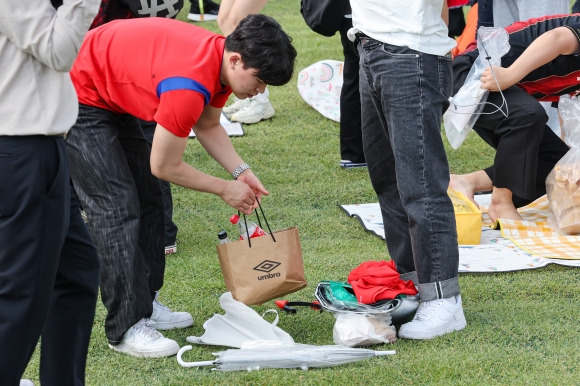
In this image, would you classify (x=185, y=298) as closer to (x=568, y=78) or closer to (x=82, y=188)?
(x=82, y=188)

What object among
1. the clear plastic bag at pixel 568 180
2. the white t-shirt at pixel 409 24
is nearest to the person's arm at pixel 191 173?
the white t-shirt at pixel 409 24

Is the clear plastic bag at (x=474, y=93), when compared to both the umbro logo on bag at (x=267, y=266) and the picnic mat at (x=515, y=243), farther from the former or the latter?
the umbro logo on bag at (x=267, y=266)

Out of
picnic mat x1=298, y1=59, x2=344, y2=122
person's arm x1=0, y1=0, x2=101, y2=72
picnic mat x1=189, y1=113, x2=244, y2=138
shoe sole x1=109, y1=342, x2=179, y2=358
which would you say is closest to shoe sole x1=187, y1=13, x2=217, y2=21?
picnic mat x1=298, y1=59, x2=344, y2=122

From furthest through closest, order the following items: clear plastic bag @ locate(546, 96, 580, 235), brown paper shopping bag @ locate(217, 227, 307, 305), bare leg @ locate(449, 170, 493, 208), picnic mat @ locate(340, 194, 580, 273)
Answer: bare leg @ locate(449, 170, 493, 208) → clear plastic bag @ locate(546, 96, 580, 235) → picnic mat @ locate(340, 194, 580, 273) → brown paper shopping bag @ locate(217, 227, 307, 305)

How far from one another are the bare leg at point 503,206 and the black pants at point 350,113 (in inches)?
41.5

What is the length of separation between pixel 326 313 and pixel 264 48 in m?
1.18

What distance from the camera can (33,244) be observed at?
2201 millimetres

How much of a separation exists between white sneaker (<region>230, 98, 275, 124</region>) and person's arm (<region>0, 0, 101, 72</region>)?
438cm

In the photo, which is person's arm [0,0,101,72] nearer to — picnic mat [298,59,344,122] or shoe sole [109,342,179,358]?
shoe sole [109,342,179,358]

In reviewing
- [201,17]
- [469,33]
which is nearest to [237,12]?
[469,33]

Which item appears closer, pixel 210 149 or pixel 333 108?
pixel 210 149

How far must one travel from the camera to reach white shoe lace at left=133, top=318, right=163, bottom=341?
309 centimetres

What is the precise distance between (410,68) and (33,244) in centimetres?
151

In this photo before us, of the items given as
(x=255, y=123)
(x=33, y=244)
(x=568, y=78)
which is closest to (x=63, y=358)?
(x=33, y=244)
